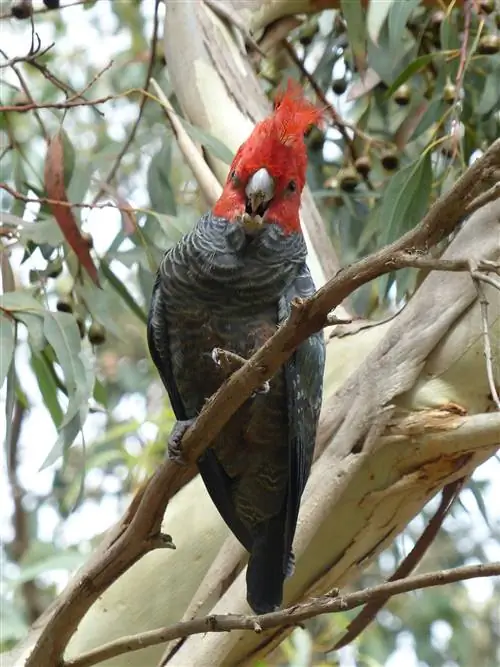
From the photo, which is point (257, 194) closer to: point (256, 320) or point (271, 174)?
point (271, 174)

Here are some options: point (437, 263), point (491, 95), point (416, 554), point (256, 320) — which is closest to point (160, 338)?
point (256, 320)

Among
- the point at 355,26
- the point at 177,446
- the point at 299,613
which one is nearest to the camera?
the point at 299,613

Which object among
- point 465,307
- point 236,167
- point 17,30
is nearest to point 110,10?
point 17,30

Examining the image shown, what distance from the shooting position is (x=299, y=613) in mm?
1288

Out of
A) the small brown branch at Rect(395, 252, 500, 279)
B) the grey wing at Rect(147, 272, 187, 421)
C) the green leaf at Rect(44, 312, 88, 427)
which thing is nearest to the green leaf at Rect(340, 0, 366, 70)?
the grey wing at Rect(147, 272, 187, 421)

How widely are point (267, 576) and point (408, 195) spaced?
894 millimetres

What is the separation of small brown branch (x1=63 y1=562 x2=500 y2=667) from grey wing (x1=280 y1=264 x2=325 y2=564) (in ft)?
1.61

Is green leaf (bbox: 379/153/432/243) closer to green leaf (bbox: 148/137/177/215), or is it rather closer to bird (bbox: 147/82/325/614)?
bird (bbox: 147/82/325/614)

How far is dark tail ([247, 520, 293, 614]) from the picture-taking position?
1813 millimetres

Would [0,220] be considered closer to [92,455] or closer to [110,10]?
[92,455]

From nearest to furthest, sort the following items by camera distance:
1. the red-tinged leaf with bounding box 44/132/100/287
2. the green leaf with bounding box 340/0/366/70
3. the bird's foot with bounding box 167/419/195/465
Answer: the bird's foot with bounding box 167/419/195/465
the red-tinged leaf with bounding box 44/132/100/287
the green leaf with bounding box 340/0/366/70

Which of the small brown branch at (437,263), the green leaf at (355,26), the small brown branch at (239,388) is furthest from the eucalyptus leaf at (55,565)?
the small brown branch at (437,263)

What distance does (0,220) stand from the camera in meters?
2.16

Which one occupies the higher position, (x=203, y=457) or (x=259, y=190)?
(x=259, y=190)
